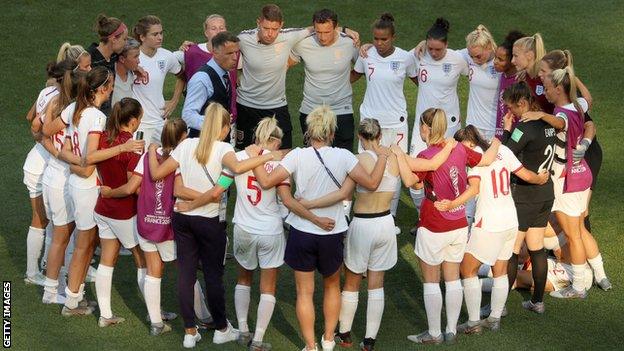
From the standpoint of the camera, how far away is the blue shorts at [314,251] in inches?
344

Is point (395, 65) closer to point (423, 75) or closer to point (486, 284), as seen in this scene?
point (423, 75)

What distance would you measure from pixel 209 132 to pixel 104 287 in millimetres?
1621

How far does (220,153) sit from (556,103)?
9.89 feet

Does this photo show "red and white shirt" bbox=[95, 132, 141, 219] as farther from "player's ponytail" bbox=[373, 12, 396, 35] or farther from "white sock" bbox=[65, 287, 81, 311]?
"player's ponytail" bbox=[373, 12, 396, 35]

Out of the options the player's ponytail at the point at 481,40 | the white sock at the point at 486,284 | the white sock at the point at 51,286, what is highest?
the player's ponytail at the point at 481,40

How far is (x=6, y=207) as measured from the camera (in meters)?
12.1

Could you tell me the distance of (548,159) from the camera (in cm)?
961

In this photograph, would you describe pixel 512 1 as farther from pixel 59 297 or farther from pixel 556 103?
pixel 59 297

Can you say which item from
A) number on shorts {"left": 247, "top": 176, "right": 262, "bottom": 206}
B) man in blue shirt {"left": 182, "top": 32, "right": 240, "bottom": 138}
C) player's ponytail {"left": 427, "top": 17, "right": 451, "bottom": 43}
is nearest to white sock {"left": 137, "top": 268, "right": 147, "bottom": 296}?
number on shorts {"left": 247, "top": 176, "right": 262, "bottom": 206}

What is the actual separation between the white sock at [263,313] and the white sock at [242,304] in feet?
0.53

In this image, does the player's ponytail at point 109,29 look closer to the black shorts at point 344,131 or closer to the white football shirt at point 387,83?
the black shorts at point 344,131

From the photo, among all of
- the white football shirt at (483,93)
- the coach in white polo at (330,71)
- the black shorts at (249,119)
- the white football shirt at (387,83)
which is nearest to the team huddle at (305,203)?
the white football shirt at (483,93)

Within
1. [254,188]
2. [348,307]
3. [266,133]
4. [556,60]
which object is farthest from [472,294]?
[556,60]

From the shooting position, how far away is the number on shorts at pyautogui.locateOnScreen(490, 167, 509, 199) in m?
9.24
